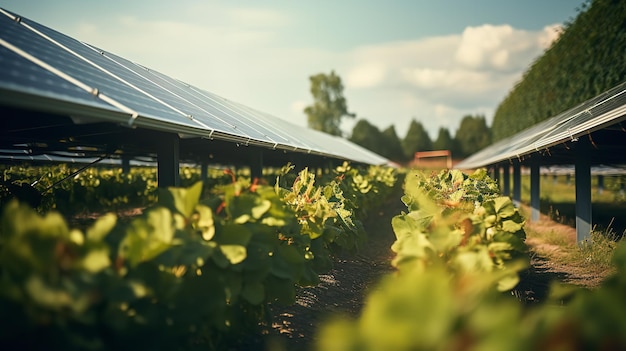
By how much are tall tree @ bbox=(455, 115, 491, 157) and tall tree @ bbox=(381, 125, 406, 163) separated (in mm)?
11128

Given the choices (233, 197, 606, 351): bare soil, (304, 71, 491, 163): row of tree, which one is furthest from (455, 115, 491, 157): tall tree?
(233, 197, 606, 351): bare soil

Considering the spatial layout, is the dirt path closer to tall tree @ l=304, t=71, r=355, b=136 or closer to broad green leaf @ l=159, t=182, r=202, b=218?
broad green leaf @ l=159, t=182, r=202, b=218

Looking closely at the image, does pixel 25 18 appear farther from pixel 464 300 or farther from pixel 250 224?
pixel 464 300

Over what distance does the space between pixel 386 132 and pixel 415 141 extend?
18.5ft

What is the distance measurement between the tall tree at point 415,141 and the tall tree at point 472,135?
5811 millimetres

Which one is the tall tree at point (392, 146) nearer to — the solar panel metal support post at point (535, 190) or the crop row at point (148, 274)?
the solar panel metal support post at point (535, 190)

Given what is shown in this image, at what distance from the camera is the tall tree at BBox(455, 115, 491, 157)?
266 feet

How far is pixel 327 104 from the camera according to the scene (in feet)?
220

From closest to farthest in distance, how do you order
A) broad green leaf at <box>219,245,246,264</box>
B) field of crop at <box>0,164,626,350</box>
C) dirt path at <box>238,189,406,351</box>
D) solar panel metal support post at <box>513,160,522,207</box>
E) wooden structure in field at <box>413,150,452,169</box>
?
field of crop at <box>0,164,626,350</box>
broad green leaf at <box>219,245,246,264</box>
dirt path at <box>238,189,406,351</box>
solar panel metal support post at <box>513,160,522,207</box>
wooden structure in field at <box>413,150,452,169</box>

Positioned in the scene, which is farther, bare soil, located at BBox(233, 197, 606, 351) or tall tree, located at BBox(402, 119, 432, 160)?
tall tree, located at BBox(402, 119, 432, 160)

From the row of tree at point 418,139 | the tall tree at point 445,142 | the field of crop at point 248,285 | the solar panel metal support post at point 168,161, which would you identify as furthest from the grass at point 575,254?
the tall tree at point 445,142

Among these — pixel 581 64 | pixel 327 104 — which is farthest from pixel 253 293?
pixel 327 104

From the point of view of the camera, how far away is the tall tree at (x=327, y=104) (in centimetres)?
6575

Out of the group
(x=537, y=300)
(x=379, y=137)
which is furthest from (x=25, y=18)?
(x=379, y=137)
